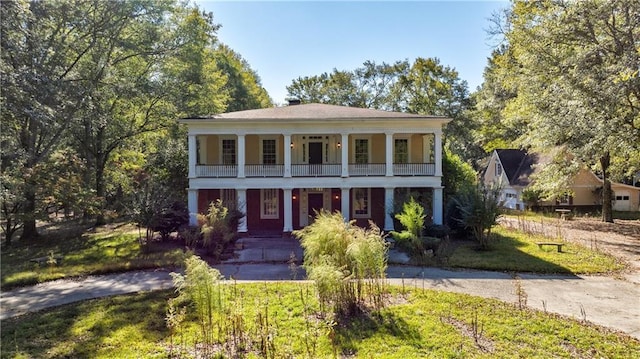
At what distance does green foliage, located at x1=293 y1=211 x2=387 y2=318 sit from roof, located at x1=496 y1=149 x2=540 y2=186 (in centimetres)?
2647

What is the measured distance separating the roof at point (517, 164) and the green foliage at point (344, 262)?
26.5 meters

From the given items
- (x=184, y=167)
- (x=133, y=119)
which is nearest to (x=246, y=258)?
(x=184, y=167)

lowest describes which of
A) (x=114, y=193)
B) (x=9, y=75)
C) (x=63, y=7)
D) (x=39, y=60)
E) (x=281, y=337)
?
(x=281, y=337)

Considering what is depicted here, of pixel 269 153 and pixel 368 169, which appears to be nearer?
pixel 368 169

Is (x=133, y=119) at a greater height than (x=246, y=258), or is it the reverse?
(x=133, y=119)

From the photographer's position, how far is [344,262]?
26.1 ft

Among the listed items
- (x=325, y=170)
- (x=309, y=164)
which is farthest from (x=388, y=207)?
(x=309, y=164)

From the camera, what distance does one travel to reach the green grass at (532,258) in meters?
11.3

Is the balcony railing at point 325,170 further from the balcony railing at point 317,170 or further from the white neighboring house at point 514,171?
the white neighboring house at point 514,171

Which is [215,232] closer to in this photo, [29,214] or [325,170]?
[325,170]

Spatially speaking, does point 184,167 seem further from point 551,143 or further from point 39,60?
point 551,143

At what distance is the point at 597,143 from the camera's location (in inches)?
606

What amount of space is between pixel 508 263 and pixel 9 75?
51.8ft

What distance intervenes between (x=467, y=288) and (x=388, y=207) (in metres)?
8.44
